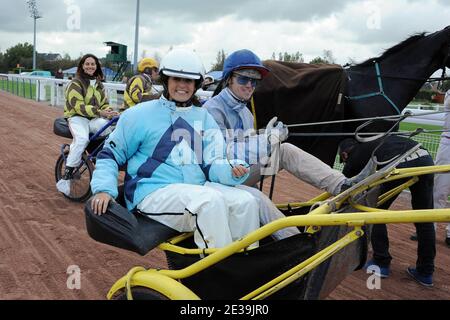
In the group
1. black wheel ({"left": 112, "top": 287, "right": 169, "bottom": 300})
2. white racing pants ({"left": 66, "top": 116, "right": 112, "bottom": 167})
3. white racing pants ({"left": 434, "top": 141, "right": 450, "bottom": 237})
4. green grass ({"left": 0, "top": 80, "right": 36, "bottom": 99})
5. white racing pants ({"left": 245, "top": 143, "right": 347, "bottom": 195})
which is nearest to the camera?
black wheel ({"left": 112, "top": 287, "right": 169, "bottom": 300})

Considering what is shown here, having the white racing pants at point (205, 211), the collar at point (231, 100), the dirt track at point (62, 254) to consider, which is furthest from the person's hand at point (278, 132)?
the dirt track at point (62, 254)

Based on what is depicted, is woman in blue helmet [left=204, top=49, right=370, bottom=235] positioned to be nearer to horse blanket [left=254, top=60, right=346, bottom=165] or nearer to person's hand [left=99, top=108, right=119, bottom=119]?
horse blanket [left=254, top=60, right=346, bottom=165]

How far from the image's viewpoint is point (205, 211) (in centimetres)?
226

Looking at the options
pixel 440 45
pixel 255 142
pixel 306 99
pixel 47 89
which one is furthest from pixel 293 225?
pixel 47 89

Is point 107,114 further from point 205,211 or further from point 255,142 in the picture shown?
point 205,211

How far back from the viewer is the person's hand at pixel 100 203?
2.31 metres

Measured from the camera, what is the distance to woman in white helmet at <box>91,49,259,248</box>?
7.61 ft

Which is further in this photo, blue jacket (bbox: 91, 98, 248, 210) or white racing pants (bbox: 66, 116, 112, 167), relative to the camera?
white racing pants (bbox: 66, 116, 112, 167)

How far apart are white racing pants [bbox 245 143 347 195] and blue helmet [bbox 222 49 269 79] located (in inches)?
24.5

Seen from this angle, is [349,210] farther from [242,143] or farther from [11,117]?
[11,117]

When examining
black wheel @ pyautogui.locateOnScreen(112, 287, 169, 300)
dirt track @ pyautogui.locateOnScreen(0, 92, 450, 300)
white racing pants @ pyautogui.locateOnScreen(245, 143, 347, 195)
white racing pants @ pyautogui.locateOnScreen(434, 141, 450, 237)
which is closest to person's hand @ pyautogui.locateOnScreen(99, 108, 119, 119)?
dirt track @ pyautogui.locateOnScreen(0, 92, 450, 300)

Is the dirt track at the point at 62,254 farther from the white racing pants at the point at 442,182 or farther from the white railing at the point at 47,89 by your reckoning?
the white railing at the point at 47,89

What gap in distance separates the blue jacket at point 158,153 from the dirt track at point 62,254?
1.05 meters

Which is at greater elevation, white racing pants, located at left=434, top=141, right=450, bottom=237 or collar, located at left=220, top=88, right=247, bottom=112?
collar, located at left=220, top=88, right=247, bottom=112
